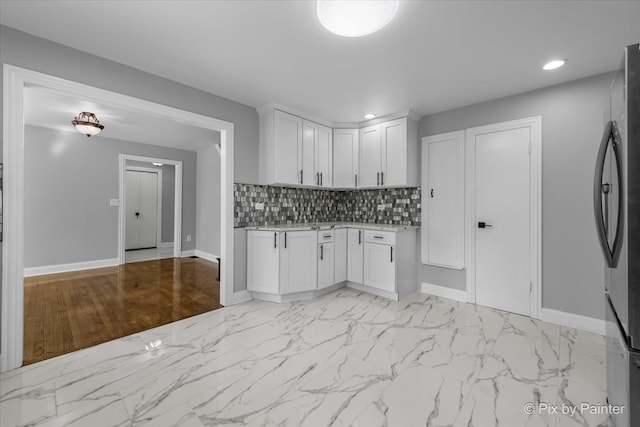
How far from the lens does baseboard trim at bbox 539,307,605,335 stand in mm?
2412

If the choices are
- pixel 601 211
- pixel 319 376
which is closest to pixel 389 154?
pixel 601 211

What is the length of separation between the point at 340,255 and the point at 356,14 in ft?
8.91

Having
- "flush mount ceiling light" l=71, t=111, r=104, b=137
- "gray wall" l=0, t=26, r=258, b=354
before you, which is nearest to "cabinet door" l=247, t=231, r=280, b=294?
"gray wall" l=0, t=26, r=258, b=354

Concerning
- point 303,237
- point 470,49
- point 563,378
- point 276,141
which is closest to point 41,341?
point 303,237

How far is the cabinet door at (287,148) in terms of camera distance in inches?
128

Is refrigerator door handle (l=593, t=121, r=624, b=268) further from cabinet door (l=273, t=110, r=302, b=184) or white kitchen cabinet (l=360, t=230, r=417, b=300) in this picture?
cabinet door (l=273, t=110, r=302, b=184)

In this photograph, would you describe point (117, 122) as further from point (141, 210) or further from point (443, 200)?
point (443, 200)

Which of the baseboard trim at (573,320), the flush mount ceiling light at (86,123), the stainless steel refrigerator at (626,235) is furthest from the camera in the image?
the flush mount ceiling light at (86,123)

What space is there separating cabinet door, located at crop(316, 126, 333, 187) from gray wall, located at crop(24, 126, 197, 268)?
12.7 feet

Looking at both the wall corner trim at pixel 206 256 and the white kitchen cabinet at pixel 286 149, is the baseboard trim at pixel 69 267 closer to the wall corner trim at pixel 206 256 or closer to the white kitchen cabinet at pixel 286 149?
the wall corner trim at pixel 206 256

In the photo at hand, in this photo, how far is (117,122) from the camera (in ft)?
13.4

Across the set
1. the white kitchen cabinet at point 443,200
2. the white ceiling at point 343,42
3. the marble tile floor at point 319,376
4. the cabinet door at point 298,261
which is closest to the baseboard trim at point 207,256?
the cabinet door at point 298,261

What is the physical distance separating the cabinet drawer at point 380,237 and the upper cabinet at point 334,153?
694 millimetres

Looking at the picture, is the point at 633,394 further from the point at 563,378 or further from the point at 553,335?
the point at 553,335
